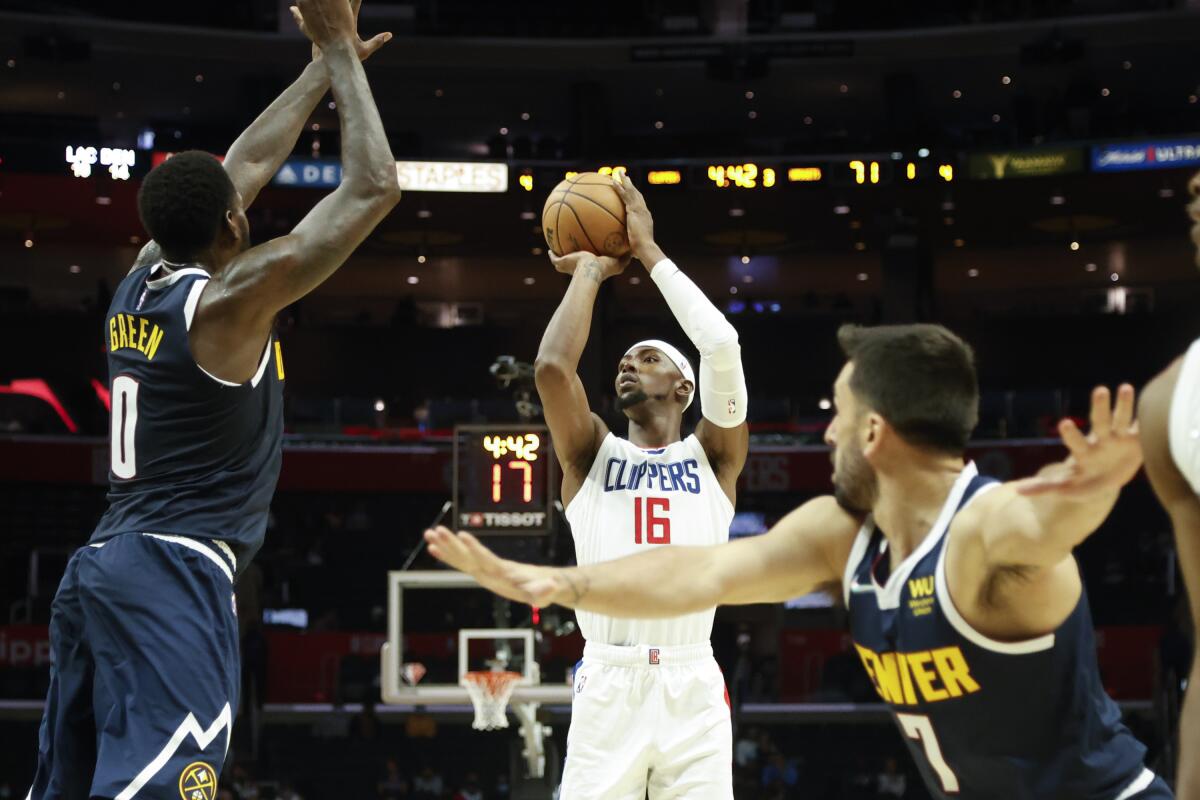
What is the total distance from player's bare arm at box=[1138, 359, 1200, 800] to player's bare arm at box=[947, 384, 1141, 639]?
54mm

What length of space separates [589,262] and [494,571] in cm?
299

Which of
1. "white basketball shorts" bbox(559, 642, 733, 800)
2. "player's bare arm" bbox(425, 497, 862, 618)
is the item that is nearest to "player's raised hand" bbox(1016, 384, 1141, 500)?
"player's bare arm" bbox(425, 497, 862, 618)

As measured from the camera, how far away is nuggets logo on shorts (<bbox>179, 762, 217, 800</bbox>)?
3.59 m

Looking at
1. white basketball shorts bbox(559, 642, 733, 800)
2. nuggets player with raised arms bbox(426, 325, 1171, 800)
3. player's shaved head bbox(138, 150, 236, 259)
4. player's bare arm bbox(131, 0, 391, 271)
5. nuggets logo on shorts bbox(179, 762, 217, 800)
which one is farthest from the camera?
white basketball shorts bbox(559, 642, 733, 800)

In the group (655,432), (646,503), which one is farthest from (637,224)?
(646,503)

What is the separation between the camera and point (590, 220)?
5809 millimetres

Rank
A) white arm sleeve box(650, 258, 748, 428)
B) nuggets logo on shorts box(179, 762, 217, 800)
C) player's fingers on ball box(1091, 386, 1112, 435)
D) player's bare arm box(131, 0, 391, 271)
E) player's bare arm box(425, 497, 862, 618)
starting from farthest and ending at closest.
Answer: white arm sleeve box(650, 258, 748, 428)
player's bare arm box(131, 0, 391, 271)
nuggets logo on shorts box(179, 762, 217, 800)
player's bare arm box(425, 497, 862, 618)
player's fingers on ball box(1091, 386, 1112, 435)

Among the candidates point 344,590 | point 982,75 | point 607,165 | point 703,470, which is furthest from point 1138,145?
point 703,470

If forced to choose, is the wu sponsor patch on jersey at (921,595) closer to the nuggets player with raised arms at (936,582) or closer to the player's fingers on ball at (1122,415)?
the nuggets player with raised arms at (936,582)

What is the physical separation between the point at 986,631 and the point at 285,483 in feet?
71.9

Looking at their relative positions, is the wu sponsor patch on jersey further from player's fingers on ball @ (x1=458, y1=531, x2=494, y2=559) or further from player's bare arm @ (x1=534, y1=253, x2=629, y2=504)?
player's bare arm @ (x1=534, y1=253, x2=629, y2=504)

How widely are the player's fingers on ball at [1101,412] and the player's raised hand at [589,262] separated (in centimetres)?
333

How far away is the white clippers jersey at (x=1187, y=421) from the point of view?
2.46 metres

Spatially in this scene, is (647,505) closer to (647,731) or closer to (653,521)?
(653,521)
